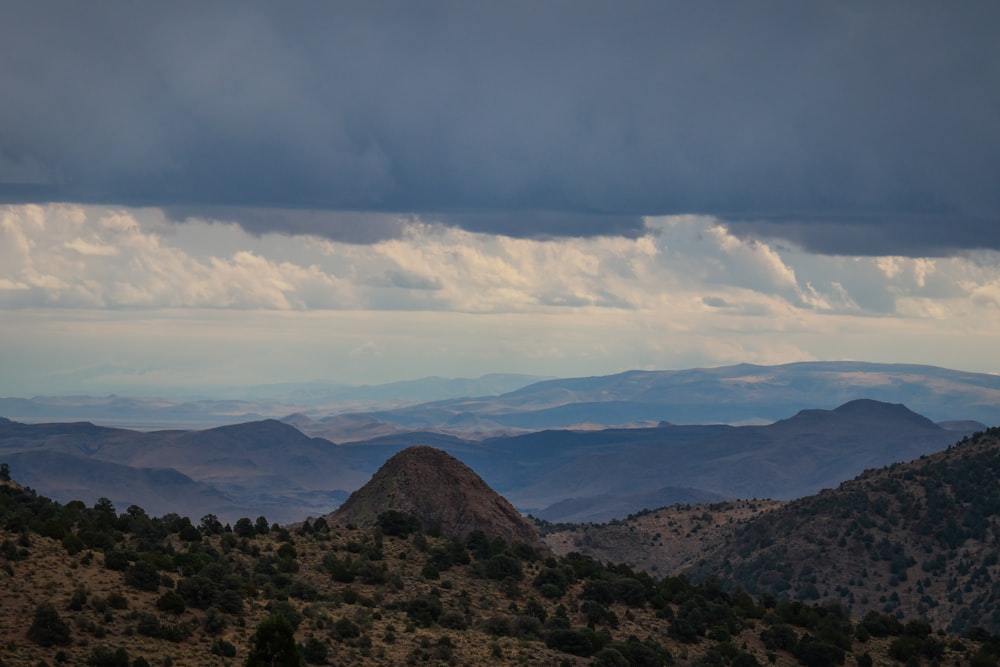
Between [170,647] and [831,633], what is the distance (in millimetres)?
36187

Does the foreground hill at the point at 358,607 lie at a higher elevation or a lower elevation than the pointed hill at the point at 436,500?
lower

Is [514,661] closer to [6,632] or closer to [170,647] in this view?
[170,647]

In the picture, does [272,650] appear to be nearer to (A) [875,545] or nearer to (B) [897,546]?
(B) [897,546]

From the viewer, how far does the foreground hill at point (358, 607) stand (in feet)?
162

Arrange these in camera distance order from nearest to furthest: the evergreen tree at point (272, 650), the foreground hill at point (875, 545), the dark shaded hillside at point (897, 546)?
the evergreen tree at point (272, 650), the dark shaded hillside at point (897, 546), the foreground hill at point (875, 545)

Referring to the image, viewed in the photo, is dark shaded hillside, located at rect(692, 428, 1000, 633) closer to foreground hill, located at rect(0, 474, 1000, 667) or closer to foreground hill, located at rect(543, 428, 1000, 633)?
foreground hill, located at rect(543, 428, 1000, 633)

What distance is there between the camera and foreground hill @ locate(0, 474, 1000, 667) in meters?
49.5

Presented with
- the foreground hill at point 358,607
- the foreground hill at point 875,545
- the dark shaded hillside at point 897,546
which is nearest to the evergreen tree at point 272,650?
the foreground hill at point 358,607

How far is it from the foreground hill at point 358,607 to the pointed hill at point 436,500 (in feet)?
49.1

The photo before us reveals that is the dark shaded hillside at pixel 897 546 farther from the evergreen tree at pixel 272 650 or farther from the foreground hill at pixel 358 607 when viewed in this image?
the evergreen tree at pixel 272 650

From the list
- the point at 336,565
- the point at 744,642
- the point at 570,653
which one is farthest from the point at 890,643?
the point at 336,565

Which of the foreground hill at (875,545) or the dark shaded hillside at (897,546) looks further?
the foreground hill at (875,545)

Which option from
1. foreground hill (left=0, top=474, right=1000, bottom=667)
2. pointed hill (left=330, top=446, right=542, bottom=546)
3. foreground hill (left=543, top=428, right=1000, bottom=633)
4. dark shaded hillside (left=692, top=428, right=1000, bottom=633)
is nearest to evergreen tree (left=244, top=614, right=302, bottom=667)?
foreground hill (left=0, top=474, right=1000, bottom=667)

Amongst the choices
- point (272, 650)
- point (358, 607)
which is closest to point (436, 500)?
point (358, 607)
